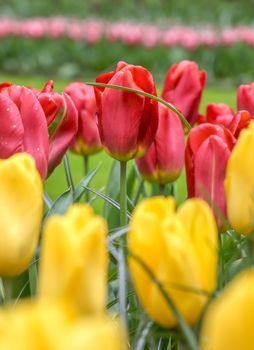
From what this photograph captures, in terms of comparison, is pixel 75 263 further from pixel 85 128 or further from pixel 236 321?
pixel 85 128

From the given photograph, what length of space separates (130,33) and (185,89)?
6.84 m

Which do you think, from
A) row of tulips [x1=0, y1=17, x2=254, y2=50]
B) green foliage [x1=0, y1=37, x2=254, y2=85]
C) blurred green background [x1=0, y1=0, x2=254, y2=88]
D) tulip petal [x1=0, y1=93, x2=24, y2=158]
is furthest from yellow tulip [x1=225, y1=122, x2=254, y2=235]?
row of tulips [x1=0, y1=17, x2=254, y2=50]

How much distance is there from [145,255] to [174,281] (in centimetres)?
3

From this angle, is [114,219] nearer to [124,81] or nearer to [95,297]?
[124,81]

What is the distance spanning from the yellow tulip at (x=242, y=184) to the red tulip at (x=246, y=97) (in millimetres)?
601

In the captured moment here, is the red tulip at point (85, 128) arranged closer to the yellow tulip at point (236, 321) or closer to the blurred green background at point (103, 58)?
the yellow tulip at point (236, 321)

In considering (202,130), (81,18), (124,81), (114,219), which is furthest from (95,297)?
(81,18)

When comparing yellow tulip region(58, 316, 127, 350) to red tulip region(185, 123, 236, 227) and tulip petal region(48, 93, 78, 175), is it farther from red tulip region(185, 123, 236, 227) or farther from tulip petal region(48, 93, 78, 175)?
tulip petal region(48, 93, 78, 175)

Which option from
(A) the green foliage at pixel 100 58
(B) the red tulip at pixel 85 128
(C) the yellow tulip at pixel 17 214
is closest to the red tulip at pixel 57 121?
(B) the red tulip at pixel 85 128

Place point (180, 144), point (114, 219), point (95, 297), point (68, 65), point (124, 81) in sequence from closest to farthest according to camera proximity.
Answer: point (95, 297), point (124, 81), point (180, 144), point (114, 219), point (68, 65)

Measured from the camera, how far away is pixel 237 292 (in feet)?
1.93

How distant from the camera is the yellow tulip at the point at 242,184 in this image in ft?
3.01

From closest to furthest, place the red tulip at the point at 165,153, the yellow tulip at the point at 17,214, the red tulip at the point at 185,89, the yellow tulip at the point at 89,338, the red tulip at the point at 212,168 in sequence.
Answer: the yellow tulip at the point at 89,338 < the yellow tulip at the point at 17,214 < the red tulip at the point at 212,168 < the red tulip at the point at 165,153 < the red tulip at the point at 185,89

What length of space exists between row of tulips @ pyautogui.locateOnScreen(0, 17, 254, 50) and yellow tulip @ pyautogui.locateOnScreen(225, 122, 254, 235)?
7.40m
